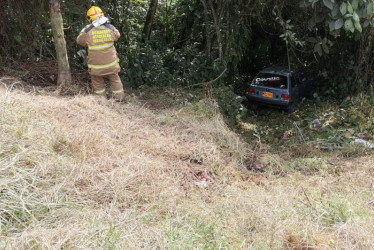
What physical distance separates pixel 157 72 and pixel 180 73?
2.38 feet

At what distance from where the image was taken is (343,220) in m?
3.58

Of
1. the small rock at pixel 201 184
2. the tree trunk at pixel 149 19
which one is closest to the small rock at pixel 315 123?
the tree trunk at pixel 149 19

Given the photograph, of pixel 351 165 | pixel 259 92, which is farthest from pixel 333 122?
pixel 351 165

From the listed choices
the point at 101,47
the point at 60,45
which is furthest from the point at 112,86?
the point at 60,45

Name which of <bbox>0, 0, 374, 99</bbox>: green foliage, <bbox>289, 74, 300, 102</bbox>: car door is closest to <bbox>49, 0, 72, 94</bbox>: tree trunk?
<bbox>0, 0, 374, 99</bbox>: green foliage

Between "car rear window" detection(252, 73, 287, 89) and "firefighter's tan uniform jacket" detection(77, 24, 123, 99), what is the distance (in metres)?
4.67

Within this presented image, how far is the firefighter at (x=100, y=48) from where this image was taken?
6.45 m

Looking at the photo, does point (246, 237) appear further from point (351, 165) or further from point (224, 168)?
point (351, 165)

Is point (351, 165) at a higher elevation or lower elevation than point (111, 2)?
lower

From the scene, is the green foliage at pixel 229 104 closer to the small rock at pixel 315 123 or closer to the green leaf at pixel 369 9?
the small rock at pixel 315 123

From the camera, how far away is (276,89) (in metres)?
9.97

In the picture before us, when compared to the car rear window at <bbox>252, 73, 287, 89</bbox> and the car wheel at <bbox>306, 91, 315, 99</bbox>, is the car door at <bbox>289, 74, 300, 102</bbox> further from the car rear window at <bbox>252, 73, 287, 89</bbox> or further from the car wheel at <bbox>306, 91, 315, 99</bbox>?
the car wheel at <bbox>306, 91, 315, 99</bbox>

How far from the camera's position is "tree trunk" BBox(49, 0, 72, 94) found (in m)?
6.39

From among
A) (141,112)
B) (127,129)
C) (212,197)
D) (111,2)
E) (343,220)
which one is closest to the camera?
(343,220)
